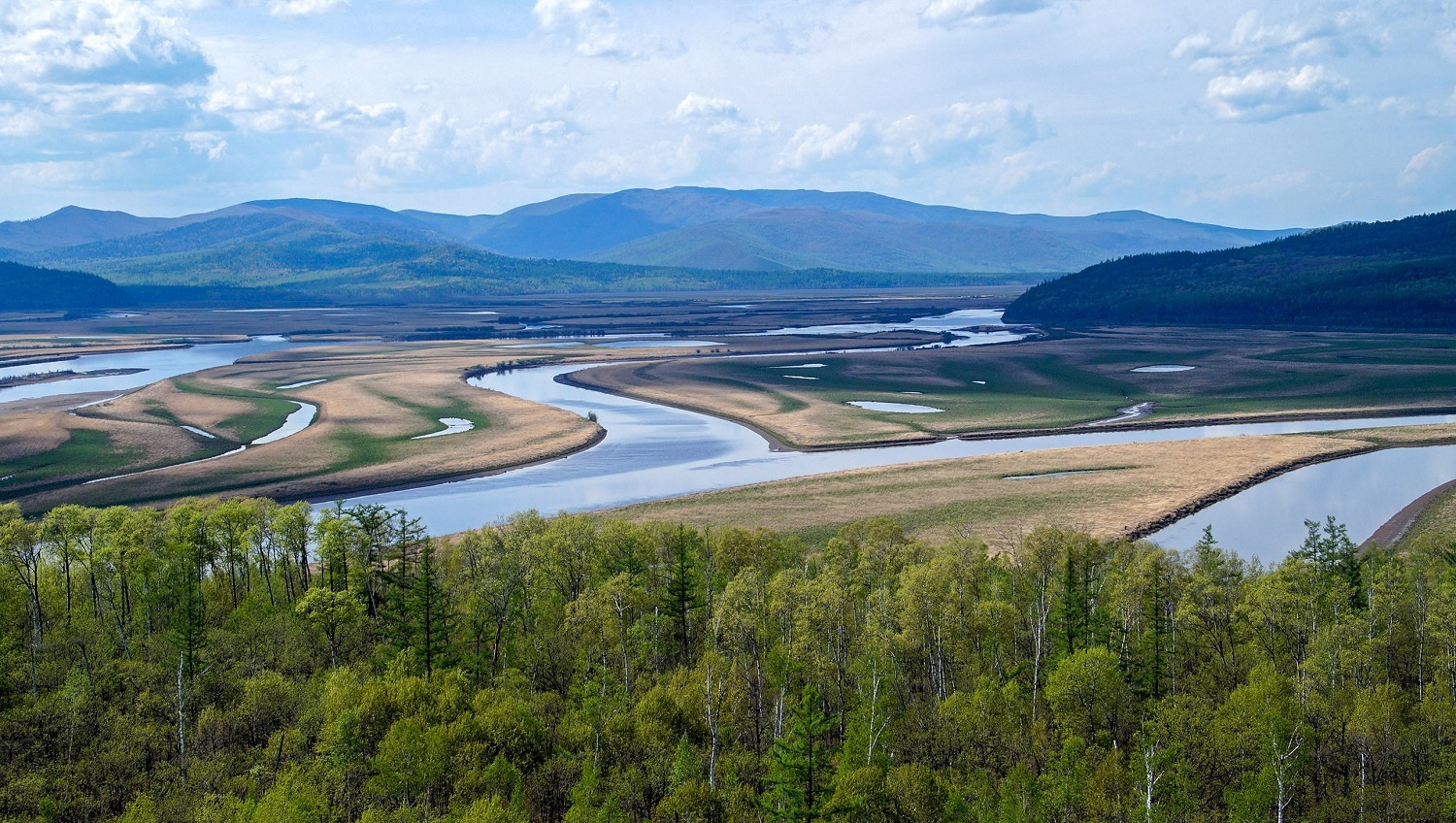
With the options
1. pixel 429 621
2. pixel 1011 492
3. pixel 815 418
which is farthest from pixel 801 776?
pixel 815 418

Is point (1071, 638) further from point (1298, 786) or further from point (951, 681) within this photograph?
point (1298, 786)

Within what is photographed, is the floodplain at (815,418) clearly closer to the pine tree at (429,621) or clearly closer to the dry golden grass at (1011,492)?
the dry golden grass at (1011,492)

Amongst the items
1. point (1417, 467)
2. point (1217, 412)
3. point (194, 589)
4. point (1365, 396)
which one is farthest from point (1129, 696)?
point (1365, 396)

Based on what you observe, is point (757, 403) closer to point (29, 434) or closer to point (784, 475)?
point (784, 475)

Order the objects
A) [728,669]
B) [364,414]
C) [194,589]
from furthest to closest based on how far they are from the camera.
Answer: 1. [364,414]
2. [194,589]
3. [728,669]

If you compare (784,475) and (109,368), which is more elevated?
(109,368)
